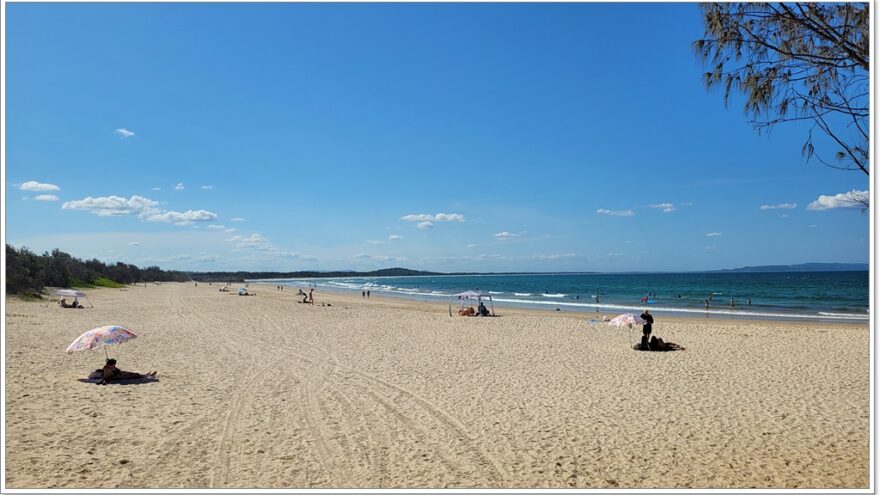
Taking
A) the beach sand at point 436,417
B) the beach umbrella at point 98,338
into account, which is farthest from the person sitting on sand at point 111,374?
the beach umbrella at point 98,338

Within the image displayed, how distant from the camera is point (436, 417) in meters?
8.01

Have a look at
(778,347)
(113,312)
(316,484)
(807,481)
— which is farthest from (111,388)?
(113,312)

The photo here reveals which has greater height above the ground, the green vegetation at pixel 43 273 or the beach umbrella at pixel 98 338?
the green vegetation at pixel 43 273

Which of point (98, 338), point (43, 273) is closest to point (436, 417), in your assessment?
point (98, 338)

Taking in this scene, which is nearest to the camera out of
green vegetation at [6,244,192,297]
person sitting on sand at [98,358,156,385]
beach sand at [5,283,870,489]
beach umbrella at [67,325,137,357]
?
beach sand at [5,283,870,489]

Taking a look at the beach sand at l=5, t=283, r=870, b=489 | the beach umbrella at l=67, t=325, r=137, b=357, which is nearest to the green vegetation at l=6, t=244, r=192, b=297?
the beach sand at l=5, t=283, r=870, b=489

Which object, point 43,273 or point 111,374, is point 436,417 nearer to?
point 111,374

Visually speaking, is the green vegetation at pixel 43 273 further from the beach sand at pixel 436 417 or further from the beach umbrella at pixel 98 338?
the beach umbrella at pixel 98 338

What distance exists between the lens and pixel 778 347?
1567 cm

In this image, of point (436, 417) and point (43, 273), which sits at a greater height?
point (43, 273)

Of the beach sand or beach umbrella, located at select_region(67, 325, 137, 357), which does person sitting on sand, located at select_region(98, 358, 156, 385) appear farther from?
beach umbrella, located at select_region(67, 325, 137, 357)

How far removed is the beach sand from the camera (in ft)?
19.1

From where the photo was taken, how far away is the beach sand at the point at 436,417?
230 inches

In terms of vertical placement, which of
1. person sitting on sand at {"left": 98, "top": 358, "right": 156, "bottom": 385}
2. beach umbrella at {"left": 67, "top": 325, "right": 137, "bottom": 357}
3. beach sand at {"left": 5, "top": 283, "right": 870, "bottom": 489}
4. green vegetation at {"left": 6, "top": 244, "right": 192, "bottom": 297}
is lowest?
beach sand at {"left": 5, "top": 283, "right": 870, "bottom": 489}
